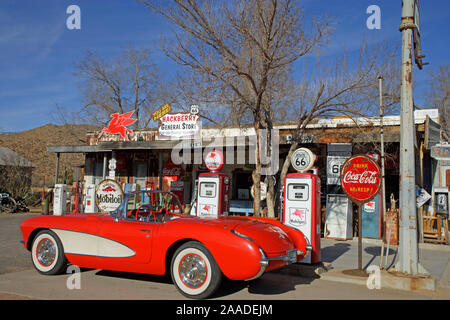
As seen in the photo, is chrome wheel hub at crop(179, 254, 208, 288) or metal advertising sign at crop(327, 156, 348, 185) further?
metal advertising sign at crop(327, 156, 348, 185)

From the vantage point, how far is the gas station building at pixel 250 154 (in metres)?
12.9

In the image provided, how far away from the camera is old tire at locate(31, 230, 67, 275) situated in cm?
648

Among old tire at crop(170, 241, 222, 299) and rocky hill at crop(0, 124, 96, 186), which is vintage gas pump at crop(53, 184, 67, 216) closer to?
old tire at crop(170, 241, 222, 299)

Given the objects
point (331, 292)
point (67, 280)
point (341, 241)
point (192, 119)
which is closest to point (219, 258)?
point (331, 292)

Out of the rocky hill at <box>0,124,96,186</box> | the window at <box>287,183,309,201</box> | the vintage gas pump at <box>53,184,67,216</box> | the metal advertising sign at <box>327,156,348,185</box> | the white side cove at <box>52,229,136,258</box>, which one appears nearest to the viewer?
the white side cove at <box>52,229,136,258</box>

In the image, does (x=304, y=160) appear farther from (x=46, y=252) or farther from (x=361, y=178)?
(x=46, y=252)

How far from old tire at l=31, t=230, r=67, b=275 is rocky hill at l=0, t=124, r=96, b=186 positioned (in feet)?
164

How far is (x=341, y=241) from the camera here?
12.7 meters

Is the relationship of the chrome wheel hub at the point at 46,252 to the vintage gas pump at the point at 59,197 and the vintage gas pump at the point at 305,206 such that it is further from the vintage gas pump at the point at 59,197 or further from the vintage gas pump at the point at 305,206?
the vintage gas pump at the point at 59,197

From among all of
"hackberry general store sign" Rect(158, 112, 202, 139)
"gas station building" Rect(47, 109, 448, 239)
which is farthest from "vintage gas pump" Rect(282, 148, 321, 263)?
"hackberry general store sign" Rect(158, 112, 202, 139)

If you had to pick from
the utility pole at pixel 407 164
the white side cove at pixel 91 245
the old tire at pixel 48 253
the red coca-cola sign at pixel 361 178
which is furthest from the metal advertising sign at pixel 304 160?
the old tire at pixel 48 253

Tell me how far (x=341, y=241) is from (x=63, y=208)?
1218cm

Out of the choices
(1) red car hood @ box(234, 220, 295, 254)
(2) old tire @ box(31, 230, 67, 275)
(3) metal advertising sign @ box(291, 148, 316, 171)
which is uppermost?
(3) metal advertising sign @ box(291, 148, 316, 171)
